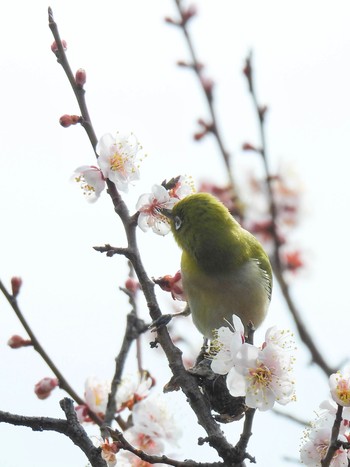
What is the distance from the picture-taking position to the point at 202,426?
2.85 metres

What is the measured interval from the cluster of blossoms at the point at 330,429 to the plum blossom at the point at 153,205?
1275mm

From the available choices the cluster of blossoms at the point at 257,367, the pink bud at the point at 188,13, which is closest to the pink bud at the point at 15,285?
the cluster of blossoms at the point at 257,367

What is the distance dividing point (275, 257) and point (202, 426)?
6.81 feet

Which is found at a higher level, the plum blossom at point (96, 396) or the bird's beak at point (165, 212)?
the bird's beak at point (165, 212)

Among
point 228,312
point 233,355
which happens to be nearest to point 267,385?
point 233,355

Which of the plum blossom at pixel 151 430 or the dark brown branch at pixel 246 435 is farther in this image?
the plum blossom at pixel 151 430

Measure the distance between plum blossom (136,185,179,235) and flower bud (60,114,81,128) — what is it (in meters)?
0.51

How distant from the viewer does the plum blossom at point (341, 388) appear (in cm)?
281

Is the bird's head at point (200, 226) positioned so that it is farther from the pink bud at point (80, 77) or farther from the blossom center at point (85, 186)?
the pink bud at point (80, 77)

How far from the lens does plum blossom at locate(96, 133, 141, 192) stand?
3.58 m

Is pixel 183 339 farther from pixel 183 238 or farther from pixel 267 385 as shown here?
pixel 267 385

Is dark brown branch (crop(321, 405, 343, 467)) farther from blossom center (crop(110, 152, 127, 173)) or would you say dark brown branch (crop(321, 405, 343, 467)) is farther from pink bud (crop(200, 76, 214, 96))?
pink bud (crop(200, 76, 214, 96))

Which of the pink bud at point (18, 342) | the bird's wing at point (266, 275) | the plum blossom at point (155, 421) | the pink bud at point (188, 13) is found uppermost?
the pink bud at point (188, 13)

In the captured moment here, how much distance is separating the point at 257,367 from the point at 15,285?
5.57 ft
